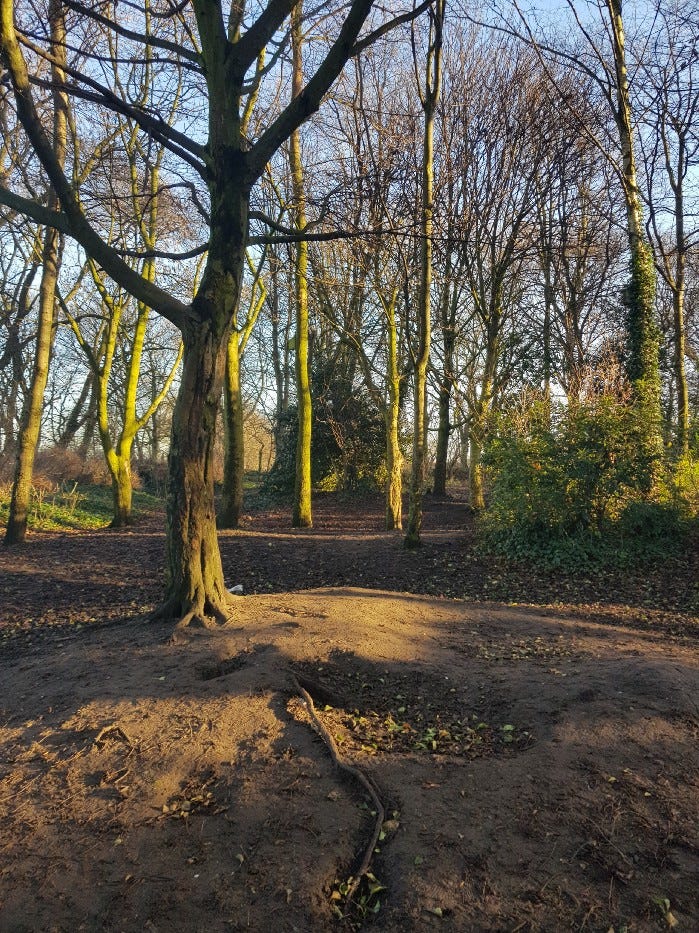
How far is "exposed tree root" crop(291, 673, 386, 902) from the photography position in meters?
2.65

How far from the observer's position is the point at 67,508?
15562 millimetres

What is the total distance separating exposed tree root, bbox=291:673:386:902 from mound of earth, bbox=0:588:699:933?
0.11 ft

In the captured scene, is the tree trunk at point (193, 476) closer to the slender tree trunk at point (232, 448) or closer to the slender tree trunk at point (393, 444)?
the slender tree trunk at point (232, 448)

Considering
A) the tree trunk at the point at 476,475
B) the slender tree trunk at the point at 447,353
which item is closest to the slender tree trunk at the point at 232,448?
the slender tree trunk at the point at 447,353

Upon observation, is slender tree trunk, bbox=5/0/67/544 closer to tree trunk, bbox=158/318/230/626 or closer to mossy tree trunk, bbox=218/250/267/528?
mossy tree trunk, bbox=218/250/267/528

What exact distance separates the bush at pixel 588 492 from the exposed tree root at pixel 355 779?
646 centimetres

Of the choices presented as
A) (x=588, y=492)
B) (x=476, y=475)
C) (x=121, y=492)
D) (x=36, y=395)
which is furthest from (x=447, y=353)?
(x=36, y=395)

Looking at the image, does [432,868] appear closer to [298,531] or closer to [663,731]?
[663,731]

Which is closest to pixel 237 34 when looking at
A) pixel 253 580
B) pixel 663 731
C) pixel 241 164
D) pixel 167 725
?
pixel 241 164

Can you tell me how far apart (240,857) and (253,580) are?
659 centimetres

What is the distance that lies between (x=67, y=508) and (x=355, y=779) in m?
14.2

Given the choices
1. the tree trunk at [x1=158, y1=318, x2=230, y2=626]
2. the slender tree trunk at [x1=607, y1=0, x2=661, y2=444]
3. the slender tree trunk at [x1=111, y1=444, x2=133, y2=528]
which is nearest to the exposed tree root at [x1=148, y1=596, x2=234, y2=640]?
the tree trunk at [x1=158, y1=318, x2=230, y2=626]

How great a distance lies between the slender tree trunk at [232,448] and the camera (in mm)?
12547

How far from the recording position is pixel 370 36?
19.6ft
